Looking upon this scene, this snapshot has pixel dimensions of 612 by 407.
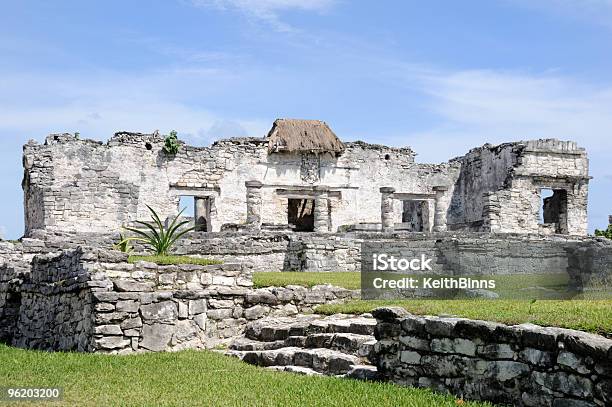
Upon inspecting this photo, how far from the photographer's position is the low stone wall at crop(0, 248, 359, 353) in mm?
9898

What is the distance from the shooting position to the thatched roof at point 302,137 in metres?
29.0

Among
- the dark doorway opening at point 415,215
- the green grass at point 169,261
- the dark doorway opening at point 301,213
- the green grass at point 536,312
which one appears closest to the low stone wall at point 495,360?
the green grass at point 536,312

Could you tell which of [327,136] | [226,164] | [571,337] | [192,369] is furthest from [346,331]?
[327,136]

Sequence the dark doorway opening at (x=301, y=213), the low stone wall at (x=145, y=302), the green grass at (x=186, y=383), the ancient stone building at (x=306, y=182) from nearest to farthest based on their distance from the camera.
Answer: the green grass at (x=186, y=383)
the low stone wall at (x=145, y=302)
the ancient stone building at (x=306, y=182)
the dark doorway opening at (x=301, y=213)

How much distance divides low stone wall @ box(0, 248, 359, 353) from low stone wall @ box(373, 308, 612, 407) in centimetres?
373

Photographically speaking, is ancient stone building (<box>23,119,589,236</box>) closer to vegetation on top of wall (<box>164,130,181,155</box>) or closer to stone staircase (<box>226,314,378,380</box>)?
vegetation on top of wall (<box>164,130,181,155</box>)

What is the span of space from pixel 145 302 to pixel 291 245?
30.2ft

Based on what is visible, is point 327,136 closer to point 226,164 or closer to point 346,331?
point 226,164

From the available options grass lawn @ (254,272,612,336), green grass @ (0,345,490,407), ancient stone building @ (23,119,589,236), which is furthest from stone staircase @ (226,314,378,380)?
ancient stone building @ (23,119,589,236)

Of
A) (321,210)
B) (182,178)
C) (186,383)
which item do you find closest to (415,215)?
(321,210)

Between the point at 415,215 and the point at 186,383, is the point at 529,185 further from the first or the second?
the point at 186,383

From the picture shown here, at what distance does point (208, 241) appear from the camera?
18.4 metres

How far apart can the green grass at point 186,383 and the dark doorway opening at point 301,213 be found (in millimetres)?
22405

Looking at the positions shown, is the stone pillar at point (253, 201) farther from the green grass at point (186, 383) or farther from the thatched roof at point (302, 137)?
the green grass at point (186, 383)
